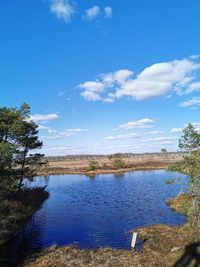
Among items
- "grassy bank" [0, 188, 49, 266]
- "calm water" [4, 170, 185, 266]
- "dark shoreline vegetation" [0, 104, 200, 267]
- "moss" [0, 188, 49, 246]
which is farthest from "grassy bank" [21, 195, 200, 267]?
"moss" [0, 188, 49, 246]

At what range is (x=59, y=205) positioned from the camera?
5928 cm

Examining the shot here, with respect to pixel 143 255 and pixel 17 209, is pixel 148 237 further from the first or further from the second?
pixel 17 209

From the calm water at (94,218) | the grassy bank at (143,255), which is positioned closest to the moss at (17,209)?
the calm water at (94,218)

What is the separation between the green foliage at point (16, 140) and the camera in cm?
3117

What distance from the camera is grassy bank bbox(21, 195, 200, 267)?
26.0m

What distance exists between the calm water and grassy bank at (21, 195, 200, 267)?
2.85 meters

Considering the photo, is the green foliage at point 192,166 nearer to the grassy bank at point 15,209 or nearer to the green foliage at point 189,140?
the green foliage at point 189,140

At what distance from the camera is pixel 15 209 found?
→ 4384 centimetres

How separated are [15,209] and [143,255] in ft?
72.3

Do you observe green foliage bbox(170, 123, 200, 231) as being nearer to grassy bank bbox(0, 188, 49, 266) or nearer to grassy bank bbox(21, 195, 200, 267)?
grassy bank bbox(21, 195, 200, 267)

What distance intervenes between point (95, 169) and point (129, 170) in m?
14.4

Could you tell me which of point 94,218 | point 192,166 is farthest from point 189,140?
point 94,218

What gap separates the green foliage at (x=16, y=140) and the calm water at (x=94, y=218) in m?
7.55

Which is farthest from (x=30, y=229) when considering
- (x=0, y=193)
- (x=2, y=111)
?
Result: (x=2, y=111)
